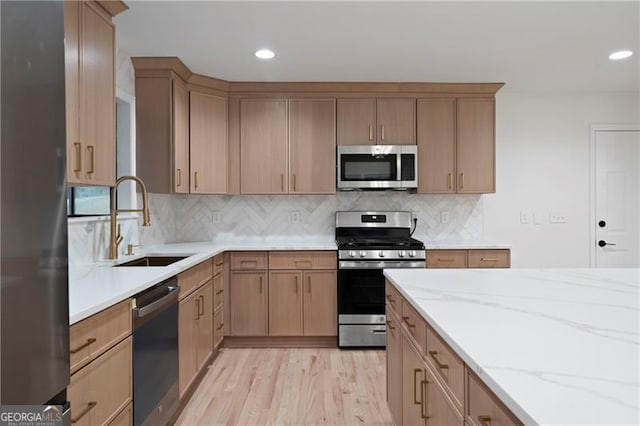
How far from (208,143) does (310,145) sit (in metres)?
0.93

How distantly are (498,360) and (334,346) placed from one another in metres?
2.93

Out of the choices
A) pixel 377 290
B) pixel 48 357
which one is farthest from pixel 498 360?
pixel 377 290

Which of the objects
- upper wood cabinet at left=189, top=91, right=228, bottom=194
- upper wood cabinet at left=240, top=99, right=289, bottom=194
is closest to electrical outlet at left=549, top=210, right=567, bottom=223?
upper wood cabinet at left=240, top=99, right=289, bottom=194

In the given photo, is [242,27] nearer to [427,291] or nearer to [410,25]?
[410,25]

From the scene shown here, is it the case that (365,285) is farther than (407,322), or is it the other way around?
(365,285)

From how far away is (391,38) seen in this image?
9.25ft

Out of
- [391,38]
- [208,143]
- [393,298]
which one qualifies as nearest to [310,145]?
[208,143]

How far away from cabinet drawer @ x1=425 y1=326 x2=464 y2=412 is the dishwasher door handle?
1237mm

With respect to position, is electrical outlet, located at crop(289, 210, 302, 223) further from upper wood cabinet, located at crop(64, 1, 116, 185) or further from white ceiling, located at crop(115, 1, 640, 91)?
upper wood cabinet, located at crop(64, 1, 116, 185)

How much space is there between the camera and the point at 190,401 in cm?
266

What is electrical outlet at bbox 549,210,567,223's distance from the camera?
4.33 m

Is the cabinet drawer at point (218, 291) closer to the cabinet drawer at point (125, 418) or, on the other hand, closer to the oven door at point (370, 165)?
the oven door at point (370, 165)

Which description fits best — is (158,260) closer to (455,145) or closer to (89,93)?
(89,93)

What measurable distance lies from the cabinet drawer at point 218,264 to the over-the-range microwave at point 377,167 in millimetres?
1257
